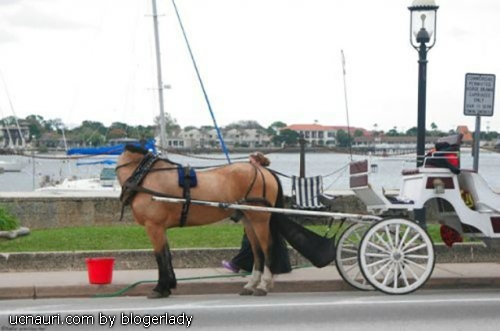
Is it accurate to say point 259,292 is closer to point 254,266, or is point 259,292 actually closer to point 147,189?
point 254,266

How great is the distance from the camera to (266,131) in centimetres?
7106

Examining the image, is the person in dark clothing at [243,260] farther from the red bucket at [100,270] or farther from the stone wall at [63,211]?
the stone wall at [63,211]

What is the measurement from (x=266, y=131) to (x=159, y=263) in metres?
59.1

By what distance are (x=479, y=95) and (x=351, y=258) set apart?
3.98 m

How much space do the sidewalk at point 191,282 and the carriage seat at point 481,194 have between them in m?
1.39

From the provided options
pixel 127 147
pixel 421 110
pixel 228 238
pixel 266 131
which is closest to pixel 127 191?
pixel 127 147

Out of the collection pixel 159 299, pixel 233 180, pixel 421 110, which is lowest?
pixel 159 299

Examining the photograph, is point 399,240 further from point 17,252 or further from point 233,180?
point 17,252

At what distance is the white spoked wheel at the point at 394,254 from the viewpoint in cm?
1191

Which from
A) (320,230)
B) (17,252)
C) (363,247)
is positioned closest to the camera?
(363,247)

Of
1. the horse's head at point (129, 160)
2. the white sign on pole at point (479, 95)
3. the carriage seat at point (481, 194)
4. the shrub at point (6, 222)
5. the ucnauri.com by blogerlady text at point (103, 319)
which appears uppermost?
the white sign on pole at point (479, 95)

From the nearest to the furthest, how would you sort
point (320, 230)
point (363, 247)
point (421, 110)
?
point (363, 247) → point (421, 110) → point (320, 230)

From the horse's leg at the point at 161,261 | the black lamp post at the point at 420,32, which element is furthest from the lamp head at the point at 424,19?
the horse's leg at the point at 161,261

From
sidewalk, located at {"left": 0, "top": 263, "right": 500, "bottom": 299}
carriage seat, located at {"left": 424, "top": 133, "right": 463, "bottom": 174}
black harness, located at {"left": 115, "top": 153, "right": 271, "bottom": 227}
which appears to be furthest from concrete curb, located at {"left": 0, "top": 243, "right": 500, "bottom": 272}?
carriage seat, located at {"left": 424, "top": 133, "right": 463, "bottom": 174}
